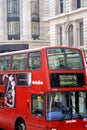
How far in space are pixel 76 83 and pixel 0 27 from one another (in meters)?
41.5

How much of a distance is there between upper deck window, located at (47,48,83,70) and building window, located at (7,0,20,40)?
40146mm

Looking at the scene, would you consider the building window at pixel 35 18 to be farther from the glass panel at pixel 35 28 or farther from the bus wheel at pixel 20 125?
the bus wheel at pixel 20 125

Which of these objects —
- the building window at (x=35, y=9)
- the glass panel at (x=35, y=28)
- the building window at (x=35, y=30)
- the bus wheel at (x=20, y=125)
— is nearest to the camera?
the bus wheel at (x=20, y=125)

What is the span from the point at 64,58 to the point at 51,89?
145cm

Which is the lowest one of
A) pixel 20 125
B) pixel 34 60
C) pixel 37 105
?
pixel 20 125

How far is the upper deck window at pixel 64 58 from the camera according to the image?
47.6ft

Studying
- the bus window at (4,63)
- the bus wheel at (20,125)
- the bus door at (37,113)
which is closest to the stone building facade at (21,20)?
the bus window at (4,63)

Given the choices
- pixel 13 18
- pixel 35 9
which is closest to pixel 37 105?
pixel 13 18

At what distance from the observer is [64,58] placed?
14.9 meters

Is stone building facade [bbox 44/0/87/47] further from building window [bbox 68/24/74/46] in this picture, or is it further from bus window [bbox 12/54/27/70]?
bus window [bbox 12/54/27/70]

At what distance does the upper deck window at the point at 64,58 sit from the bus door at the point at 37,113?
1276 millimetres

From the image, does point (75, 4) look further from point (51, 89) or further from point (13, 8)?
point (51, 89)

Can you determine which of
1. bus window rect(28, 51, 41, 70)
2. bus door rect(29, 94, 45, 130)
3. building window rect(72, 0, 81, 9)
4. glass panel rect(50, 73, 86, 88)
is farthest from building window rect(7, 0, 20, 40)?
glass panel rect(50, 73, 86, 88)

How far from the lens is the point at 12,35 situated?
55094 mm
